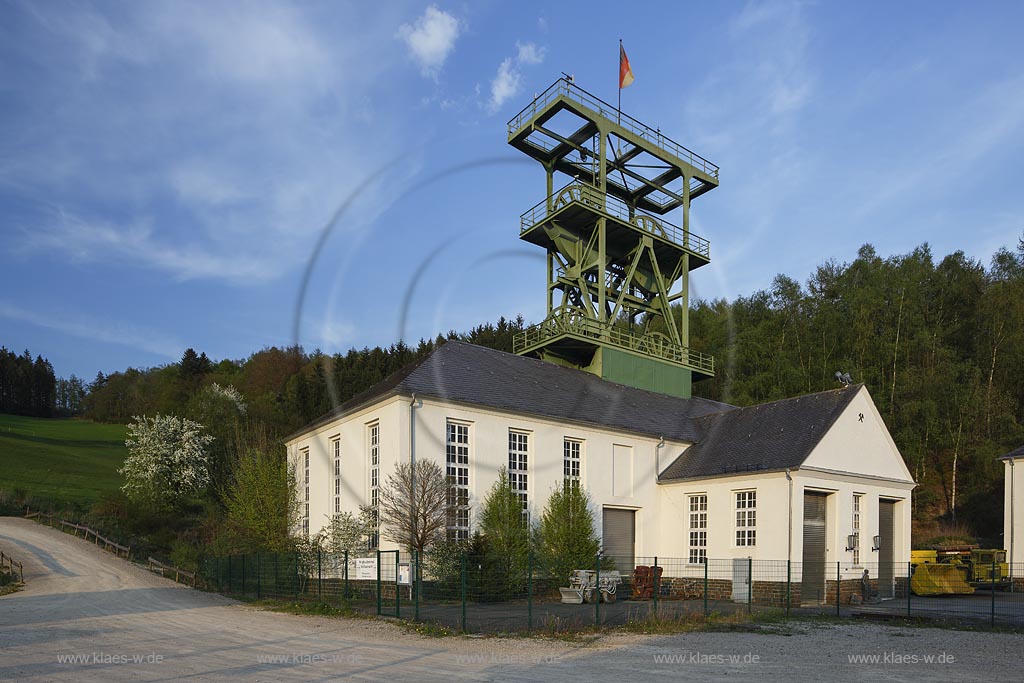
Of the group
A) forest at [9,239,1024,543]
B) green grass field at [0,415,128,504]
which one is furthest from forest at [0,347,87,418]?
forest at [9,239,1024,543]

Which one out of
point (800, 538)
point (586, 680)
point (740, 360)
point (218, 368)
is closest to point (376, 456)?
point (800, 538)

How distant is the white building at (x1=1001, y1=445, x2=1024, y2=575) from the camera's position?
31516mm

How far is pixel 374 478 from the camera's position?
24.2 meters

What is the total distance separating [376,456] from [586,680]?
15.3 meters

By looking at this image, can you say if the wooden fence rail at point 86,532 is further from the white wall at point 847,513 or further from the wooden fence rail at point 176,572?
the white wall at point 847,513

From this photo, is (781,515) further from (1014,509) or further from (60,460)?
(60,460)

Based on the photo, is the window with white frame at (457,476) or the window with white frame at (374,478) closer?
the window with white frame at (457,476)

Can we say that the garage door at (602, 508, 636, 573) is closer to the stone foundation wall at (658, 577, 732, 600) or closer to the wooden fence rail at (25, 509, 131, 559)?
the stone foundation wall at (658, 577, 732, 600)

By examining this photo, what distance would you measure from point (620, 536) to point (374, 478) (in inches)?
380

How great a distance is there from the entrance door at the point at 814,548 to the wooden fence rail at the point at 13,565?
2810cm

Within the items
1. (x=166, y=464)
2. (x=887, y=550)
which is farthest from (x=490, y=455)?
(x=166, y=464)

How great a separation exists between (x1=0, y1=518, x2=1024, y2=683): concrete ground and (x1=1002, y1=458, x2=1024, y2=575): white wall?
18634mm

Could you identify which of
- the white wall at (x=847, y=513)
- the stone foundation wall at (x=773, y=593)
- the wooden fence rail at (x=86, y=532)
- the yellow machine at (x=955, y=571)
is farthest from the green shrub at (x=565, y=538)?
the wooden fence rail at (x=86, y=532)

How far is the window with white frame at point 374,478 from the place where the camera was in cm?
2341
